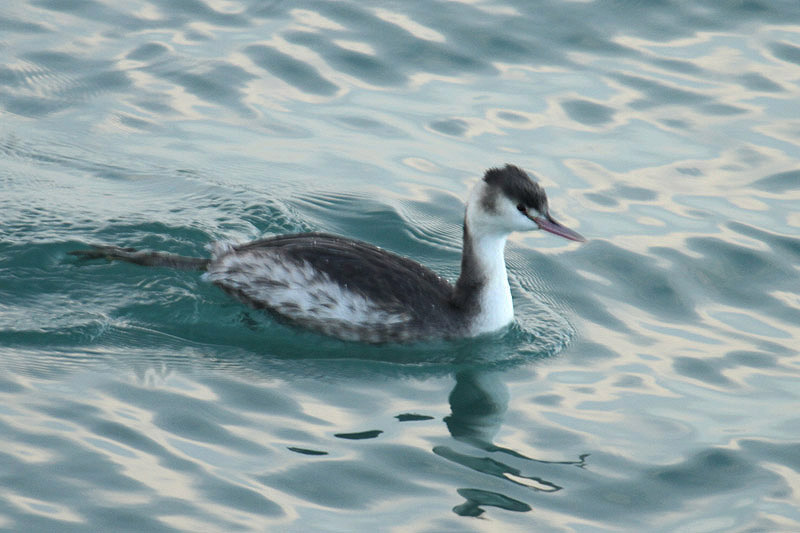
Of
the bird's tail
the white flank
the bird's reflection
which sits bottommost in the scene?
the bird's reflection

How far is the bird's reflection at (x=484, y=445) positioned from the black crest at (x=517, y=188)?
1166mm

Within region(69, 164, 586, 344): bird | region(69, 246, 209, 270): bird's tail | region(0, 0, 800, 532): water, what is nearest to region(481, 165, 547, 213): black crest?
region(69, 164, 586, 344): bird

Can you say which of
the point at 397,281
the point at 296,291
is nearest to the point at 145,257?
the point at 296,291

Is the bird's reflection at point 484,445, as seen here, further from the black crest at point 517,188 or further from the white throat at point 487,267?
the black crest at point 517,188

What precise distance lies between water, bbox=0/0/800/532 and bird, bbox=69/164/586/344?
16cm

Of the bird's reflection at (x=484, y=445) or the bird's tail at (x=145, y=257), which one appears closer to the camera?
the bird's reflection at (x=484, y=445)

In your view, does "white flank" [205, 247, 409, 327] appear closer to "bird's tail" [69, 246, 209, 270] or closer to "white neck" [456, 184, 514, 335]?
"bird's tail" [69, 246, 209, 270]

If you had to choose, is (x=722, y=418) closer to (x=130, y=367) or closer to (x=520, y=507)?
(x=520, y=507)

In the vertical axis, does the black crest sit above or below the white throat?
above

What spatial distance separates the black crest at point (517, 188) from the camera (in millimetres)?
8398

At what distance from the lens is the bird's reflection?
22.5ft

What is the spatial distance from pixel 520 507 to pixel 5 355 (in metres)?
3.39

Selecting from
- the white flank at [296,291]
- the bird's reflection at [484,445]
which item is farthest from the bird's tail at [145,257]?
the bird's reflection at [484,445]

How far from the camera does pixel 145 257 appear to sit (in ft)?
30.0
